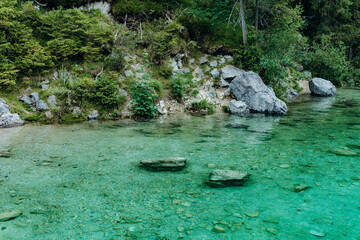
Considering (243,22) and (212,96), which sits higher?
(243,22)

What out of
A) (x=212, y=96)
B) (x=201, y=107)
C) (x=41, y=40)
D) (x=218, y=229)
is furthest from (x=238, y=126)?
(x=41, y=40)

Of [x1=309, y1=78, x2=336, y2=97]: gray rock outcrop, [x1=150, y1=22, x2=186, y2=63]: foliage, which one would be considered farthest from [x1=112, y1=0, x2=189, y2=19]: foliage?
[x1=309, y1=78, x2=336, y2=97]: gray rock outcrop

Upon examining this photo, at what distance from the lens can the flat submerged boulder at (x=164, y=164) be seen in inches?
235

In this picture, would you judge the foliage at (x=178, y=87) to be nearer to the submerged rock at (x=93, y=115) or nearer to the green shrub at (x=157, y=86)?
the green shrub at (x=157, y=86)

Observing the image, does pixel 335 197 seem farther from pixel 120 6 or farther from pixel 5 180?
pixel 120 6

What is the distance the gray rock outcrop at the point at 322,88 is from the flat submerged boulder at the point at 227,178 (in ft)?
70.6

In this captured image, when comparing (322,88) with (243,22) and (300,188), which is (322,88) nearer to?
(243,22)

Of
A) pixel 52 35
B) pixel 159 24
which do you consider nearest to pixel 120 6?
pixel 159 24

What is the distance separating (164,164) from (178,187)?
1222mm

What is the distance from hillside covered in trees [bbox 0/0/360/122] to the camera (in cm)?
1241

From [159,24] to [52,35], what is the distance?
774cm

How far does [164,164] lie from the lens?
6082 millimetres

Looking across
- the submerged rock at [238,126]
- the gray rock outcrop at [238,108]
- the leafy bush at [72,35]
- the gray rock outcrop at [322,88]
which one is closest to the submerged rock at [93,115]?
the leafy bush at [72,35]

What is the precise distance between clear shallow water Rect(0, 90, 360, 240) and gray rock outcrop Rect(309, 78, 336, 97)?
15376 mm
